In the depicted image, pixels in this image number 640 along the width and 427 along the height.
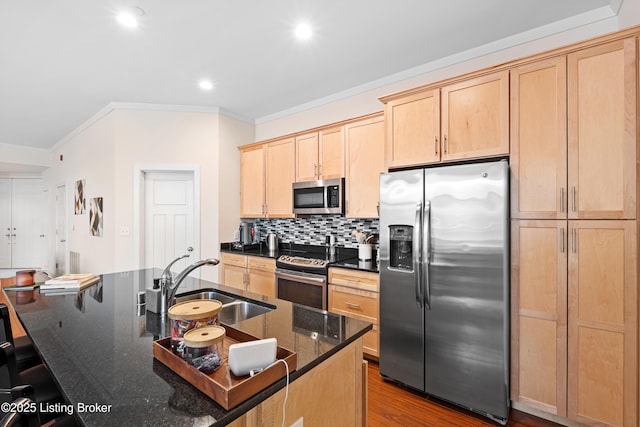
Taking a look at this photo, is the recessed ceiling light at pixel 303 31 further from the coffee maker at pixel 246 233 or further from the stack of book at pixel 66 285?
the coffee maker at pixel 246 233

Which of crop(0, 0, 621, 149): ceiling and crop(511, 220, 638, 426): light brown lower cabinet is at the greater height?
crop(0, 0, 621, 149): ceiling

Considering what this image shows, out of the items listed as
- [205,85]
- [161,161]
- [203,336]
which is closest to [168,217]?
[161,161]

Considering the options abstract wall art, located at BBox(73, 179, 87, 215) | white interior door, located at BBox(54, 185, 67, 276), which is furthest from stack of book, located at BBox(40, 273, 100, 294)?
white interior door, located at BBox(54, 185, 67, 276)

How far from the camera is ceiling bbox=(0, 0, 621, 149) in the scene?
2139 millimetres

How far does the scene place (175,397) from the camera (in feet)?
2.78

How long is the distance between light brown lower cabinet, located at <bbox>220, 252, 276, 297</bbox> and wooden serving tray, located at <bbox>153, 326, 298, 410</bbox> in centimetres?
247

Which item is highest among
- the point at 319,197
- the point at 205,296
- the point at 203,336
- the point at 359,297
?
the point at 319,197

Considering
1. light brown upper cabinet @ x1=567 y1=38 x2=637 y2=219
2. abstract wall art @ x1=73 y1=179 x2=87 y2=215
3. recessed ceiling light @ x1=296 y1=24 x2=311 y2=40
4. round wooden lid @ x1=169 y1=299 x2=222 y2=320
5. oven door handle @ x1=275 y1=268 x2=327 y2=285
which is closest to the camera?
round wooden lid @ x1=169 y1=299 x2=222 y2=320

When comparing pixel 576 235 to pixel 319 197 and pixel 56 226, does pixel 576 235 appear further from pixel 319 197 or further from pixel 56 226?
pixel 56 226

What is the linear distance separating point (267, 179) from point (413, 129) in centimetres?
218

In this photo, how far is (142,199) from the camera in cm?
400

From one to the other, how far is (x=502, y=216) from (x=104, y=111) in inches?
193

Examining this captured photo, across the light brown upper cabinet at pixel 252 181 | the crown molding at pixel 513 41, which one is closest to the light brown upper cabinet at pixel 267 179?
the light brown upper cabinet at pixel 252 181

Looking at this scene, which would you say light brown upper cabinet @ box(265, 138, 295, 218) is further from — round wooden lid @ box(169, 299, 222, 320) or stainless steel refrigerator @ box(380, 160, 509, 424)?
round wooden lid @ box(169, 299, 222, 320)
